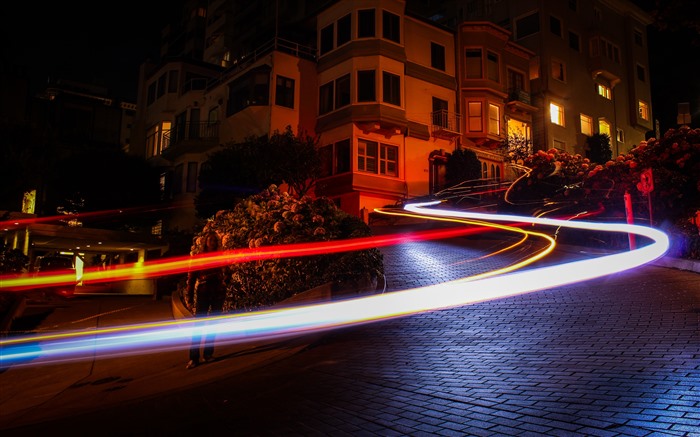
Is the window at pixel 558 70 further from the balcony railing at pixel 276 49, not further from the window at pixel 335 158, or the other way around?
the window at pixel 335 158

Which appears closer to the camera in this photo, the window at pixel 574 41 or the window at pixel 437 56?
the window at pixel 437 56

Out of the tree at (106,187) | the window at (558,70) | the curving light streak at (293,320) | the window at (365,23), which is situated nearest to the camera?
the curving light streak at (293,320)

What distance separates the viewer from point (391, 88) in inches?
1283

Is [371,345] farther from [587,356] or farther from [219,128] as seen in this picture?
[219,128]

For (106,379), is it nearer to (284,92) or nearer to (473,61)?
(284,92)

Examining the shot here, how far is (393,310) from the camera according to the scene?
410 inches

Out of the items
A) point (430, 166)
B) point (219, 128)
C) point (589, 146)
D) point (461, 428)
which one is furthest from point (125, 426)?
point (589, 146)

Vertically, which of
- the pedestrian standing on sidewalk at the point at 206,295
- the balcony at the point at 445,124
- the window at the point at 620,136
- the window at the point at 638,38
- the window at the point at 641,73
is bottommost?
the pedestrian standing on sidewalk at the point at 206,295

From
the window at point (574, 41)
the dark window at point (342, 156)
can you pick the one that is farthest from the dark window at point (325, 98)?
the window at point (574, 41)

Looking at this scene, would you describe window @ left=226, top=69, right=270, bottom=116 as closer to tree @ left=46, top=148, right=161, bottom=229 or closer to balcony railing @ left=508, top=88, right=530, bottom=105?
tree @ left=46, top=148, right=161, bottom=229

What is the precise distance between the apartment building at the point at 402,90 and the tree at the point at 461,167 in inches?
30.7

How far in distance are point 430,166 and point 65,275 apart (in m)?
22.8

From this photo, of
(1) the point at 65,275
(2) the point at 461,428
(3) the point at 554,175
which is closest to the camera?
(2) the point at 461,428

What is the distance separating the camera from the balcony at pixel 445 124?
3495 cm
